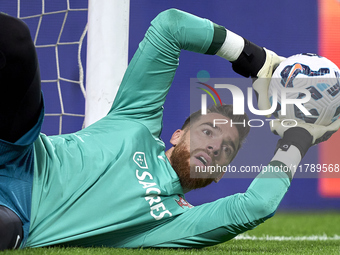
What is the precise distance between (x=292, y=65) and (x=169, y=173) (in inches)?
24.3

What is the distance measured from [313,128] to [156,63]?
61 centimetres

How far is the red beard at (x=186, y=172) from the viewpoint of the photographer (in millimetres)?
1642

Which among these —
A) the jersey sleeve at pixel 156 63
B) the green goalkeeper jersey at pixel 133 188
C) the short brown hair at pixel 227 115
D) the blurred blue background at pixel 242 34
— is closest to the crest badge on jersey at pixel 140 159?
the green goalkeeper jersey at pixel 133 188

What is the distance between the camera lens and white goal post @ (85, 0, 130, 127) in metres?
2.08

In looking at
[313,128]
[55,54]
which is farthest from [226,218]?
[55,54]

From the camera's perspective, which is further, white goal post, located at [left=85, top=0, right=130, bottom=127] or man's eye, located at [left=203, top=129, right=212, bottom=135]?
white goal post, located at [left=85, top=0, right=130, bottom=127]

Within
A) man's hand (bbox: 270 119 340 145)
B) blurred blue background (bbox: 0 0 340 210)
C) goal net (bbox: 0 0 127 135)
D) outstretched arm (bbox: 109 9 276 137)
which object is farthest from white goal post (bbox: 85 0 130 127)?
blurred blue background (bbox: 0 0 340 210)

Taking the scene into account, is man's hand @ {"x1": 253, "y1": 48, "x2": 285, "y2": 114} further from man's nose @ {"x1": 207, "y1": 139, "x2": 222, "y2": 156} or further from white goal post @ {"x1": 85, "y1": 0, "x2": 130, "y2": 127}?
white goal post @ {"x1": 85, "y1": 0, "x2": 130, "y2": 127}

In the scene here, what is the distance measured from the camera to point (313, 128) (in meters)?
1.64

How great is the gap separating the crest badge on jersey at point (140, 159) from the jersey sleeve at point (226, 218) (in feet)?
0.68

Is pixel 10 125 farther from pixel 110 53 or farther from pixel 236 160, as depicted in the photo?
pixel 236 160

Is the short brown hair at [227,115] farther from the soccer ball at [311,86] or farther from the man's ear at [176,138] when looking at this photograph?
the soccer ball at [311,86]

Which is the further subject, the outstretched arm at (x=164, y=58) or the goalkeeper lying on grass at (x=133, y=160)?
the outstretched arm at (x=164, y=58)

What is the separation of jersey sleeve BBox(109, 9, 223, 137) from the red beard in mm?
120
